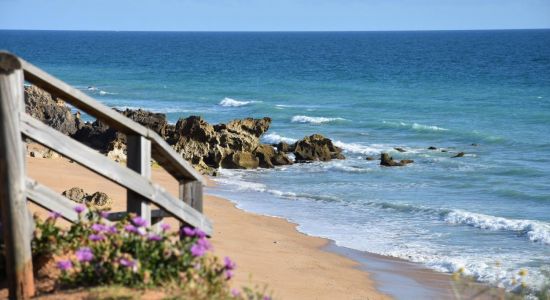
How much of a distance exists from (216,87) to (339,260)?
45626 millimetres

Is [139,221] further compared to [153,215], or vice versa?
[153,215]

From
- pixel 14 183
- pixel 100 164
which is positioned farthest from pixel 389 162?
pixel 14 183

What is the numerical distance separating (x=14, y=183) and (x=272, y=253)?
29.1 ft

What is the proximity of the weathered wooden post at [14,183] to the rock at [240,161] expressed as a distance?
1921cm

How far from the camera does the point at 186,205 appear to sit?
6652 mm

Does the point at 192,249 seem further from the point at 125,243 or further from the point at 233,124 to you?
the point at 233,124

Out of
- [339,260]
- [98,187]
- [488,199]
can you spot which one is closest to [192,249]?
[339,260]

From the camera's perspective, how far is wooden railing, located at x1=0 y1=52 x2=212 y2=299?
577cm

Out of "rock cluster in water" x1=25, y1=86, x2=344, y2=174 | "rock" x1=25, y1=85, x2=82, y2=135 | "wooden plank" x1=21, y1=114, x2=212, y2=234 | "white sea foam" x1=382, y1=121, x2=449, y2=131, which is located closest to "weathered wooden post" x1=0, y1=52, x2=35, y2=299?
"wooden plank" x1=21, y1=114, x2=212, y2=234

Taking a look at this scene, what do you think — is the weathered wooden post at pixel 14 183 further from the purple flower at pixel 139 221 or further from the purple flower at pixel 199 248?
the purple flower at pixel 199 248

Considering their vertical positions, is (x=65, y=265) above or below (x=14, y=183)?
below

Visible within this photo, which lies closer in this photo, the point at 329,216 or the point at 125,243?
the point at 125,243

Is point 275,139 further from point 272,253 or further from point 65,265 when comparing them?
point 65,265

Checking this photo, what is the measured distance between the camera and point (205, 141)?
83.6 feet
